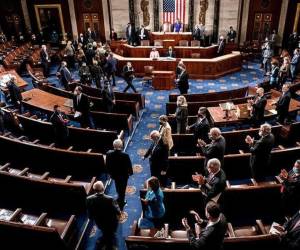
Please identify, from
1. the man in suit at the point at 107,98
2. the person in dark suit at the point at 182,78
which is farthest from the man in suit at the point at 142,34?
the man in suit at the point at 107,98

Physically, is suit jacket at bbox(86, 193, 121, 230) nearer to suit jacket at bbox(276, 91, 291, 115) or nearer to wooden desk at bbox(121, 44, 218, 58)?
suit jacket at bbox(276, 91, 291, 115)

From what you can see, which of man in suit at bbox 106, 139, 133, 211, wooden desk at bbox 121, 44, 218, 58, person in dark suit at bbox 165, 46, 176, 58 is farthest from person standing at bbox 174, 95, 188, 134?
wooden desk at bbox 121, 44, 218, 58

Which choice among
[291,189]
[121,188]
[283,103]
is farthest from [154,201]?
[283,103]

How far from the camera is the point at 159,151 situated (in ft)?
14.6

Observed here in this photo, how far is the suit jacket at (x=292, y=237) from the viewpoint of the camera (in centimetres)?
291

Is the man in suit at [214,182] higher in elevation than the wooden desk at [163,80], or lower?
higher

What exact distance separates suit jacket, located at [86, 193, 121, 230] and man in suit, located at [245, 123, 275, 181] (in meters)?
2.25

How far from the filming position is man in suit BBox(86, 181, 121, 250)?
341cm

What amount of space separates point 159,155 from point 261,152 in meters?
1.51

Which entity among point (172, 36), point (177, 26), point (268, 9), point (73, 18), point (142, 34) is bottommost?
point (172, 36)

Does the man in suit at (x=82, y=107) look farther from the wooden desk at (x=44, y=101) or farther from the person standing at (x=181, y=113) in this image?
the person standing at (x=181, y=113)

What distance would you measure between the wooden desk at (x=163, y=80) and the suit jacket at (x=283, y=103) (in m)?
4.38

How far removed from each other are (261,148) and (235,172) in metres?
0.80

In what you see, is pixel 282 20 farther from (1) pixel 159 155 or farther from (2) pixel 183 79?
(1) pixel 159 155
